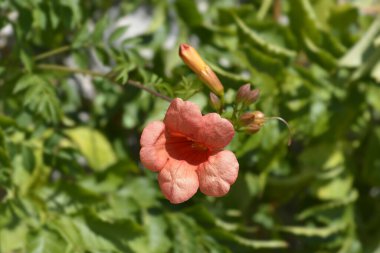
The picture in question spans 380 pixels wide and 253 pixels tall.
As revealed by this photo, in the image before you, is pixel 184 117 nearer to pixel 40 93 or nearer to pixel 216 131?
pixel 216 131

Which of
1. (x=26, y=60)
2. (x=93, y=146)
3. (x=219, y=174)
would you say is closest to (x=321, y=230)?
(x=93, y=146)

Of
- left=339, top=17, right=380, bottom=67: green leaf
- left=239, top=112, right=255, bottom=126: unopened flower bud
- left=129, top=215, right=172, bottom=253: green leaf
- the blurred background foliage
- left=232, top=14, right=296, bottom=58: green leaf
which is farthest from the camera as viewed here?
left=339, top=17, right=380, bottom=67: green leaf

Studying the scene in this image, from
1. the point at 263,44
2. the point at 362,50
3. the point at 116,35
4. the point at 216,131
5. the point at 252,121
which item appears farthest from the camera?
the point at 362,50

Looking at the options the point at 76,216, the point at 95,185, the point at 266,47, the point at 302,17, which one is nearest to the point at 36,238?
the point at 76,216

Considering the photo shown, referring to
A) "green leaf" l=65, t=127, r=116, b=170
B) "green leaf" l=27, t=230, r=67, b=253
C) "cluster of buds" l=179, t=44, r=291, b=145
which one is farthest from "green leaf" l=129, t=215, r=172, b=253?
"cluster of buds" l=179, t=44, r=291, b=145

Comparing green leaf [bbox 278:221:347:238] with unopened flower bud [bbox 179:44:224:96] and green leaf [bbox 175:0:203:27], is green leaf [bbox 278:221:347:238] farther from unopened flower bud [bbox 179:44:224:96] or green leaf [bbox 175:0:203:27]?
unopened flower bud [bbox 179:44:224:96]

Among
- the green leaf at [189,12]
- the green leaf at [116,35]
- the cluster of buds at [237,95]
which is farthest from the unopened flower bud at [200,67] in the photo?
the green leaf at [189,12]
